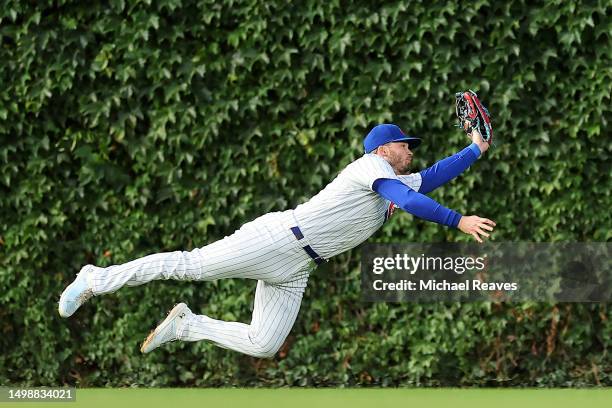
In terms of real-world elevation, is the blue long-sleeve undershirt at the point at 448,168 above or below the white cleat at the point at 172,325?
above

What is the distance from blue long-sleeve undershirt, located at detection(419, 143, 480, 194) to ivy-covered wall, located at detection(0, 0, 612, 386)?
1.42 meters

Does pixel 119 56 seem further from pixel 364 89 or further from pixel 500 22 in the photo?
pixel 500 22

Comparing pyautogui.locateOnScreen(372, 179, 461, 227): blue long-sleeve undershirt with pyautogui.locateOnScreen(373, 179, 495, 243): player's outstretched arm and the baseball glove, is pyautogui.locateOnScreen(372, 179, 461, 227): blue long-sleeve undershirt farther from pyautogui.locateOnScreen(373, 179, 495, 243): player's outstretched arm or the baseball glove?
the baseball glove

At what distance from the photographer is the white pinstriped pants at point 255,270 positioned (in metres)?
7.19

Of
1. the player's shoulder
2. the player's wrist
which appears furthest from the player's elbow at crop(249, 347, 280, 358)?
the player's wrist

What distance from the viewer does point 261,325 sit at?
24.4ft

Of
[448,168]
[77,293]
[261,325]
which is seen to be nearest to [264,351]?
[261,325]

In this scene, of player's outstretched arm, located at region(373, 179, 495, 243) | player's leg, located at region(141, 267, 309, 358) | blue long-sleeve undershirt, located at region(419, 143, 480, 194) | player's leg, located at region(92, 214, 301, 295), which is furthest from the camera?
blue long-sleeve undershirt, located at region(419, 143, 480, 194)

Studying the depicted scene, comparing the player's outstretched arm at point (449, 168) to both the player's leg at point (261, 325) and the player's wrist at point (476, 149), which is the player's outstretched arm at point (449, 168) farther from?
the player's leg at point (261, 325)

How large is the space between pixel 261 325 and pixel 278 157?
6.96 feet

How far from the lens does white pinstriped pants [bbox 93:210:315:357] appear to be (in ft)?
23.6

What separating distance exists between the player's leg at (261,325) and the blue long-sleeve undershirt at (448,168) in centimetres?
95

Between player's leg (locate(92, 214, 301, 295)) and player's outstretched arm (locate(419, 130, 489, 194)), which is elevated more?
player's outstretched arm (locate(419, 130, 489, 194))

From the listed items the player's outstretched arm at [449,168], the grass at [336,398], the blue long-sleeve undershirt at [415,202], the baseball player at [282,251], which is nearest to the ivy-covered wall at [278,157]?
the grass at [336,398]
